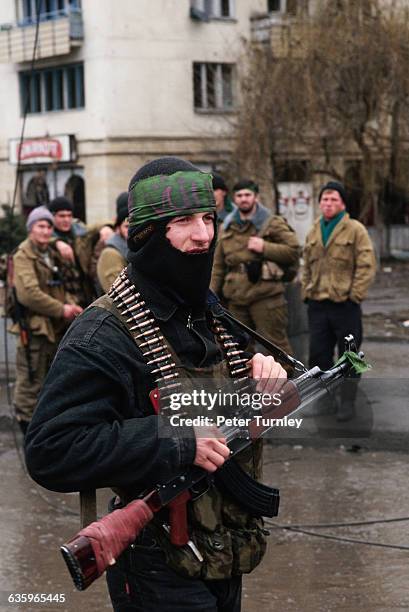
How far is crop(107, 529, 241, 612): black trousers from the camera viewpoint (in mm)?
2891

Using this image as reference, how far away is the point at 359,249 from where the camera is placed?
8.66m

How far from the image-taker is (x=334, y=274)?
873 centimetres

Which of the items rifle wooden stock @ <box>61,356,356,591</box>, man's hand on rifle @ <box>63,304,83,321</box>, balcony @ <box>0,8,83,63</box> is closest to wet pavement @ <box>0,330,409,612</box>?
rifle wooden stock @ <box>61,356,356,591</box>

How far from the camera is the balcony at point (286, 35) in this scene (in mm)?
27047

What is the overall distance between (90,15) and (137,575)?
Answer: 32256mm

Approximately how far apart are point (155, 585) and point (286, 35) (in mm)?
26363

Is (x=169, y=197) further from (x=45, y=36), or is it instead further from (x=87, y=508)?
(x=45, y=36)

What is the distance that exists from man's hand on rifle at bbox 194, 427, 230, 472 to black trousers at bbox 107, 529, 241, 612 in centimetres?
30

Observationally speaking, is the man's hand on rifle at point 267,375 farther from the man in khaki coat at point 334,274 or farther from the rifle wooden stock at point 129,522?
the man in khaki coat at point 334,274

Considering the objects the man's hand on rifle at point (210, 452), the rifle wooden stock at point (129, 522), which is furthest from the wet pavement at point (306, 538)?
the man's hand on rifle at point (210, 452)

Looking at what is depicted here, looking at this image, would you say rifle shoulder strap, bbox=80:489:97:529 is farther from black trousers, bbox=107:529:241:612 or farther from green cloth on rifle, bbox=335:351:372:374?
green cloth on rifle, bbox=335:351:372:374

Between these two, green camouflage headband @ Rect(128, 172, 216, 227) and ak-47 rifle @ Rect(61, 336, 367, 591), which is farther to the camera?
green camouflage headband @ Rect(128, 172, 216, 227)

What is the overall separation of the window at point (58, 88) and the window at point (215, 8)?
13.9 ft

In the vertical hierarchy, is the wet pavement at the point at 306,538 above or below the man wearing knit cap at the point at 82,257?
below
